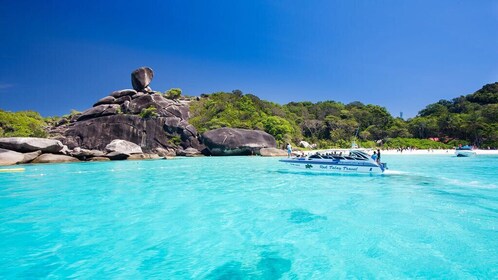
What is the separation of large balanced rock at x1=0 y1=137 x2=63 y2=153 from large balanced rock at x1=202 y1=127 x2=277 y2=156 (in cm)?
1878

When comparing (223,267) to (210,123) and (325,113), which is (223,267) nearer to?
(210,123)

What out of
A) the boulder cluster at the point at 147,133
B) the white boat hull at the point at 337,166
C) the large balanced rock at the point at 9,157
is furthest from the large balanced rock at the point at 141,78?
the white boat hull at the point at 337,166

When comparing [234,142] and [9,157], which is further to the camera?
[234,142]

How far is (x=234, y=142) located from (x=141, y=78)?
22024 millimetres

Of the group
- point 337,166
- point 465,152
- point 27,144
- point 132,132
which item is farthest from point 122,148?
point 465,152

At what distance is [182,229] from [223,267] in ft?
7.67

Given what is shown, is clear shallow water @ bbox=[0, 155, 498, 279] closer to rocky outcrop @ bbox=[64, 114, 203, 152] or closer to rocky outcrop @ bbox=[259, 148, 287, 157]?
rocky outcrop @ bbox=[259, 148, 287, 157]

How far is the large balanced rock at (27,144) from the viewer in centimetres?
2599

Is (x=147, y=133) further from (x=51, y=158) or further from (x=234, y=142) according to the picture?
(x=51, y=158)

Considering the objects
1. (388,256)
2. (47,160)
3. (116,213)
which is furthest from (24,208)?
(47,160)

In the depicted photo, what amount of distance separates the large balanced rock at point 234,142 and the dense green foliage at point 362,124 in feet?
19.5

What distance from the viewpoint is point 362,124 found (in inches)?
2574

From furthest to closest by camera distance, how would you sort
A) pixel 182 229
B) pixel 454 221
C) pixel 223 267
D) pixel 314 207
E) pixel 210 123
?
pixel 210 123 < pixel 314 207 < pixel 454 221 < pixel 182 229 < pixel 223 267

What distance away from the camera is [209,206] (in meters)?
8.95
